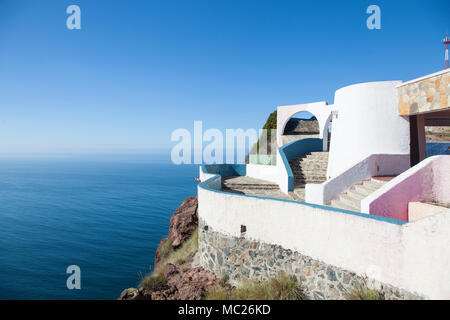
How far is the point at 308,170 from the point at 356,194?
14.4ft

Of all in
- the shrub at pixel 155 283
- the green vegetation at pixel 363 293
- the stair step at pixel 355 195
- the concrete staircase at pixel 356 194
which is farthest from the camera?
the shrub at pixel 155 283

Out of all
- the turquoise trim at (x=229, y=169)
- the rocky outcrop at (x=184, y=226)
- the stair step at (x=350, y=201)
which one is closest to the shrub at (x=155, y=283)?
the rocky outcrop at (x=184, y=226)

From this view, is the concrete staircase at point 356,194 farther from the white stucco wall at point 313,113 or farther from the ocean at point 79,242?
the ocean at point 79,242

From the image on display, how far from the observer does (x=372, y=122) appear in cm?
702

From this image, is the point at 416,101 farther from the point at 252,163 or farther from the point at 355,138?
the point at 252,163

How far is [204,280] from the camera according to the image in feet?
21.8

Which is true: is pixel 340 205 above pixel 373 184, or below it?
below

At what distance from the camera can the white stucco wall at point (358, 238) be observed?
3068mm

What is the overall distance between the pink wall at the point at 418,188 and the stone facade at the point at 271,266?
1610 millimetres

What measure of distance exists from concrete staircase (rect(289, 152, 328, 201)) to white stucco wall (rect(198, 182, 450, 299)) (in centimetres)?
336

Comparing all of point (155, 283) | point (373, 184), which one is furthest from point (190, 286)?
point (373, 184)

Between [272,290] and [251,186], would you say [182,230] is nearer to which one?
[251,186]

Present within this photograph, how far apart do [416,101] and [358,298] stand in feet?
17.6
